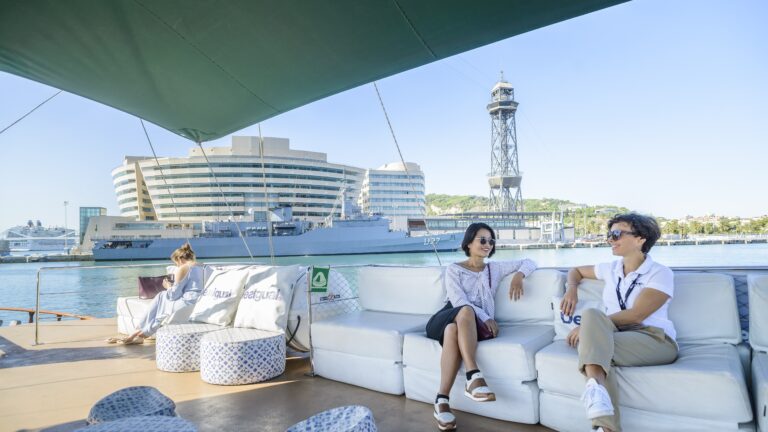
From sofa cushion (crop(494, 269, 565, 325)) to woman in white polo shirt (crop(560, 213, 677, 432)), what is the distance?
20 centimetres

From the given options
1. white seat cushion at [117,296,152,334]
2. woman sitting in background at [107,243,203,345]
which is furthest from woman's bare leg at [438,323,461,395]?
white seat cushion at [117,296,152,334]

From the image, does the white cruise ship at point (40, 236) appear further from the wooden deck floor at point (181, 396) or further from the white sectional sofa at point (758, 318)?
the white sectional sofa at point (758, 318)

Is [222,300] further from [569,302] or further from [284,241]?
[284,241]

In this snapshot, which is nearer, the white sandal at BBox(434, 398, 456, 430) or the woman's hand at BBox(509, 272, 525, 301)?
the white sandal at BBox(434, 398, 456, 430)

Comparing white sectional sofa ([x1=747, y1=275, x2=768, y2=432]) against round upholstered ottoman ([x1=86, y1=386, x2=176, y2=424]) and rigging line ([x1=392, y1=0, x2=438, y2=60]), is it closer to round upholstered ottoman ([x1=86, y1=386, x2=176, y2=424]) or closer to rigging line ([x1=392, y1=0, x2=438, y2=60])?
rigging line ([x1=392, y1=0, x2=438, y2=60])

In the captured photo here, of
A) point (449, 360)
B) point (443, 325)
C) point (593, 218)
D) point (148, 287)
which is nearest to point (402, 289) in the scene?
point (443, 325)

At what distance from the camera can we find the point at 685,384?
4.26 feet

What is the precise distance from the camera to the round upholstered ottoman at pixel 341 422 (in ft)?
3.26

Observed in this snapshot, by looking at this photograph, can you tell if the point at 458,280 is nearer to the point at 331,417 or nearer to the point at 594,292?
the point at 594,292

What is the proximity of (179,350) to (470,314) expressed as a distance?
A: 6.28 feet

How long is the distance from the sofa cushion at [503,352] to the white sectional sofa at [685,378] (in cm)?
6

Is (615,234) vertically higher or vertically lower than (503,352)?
higher

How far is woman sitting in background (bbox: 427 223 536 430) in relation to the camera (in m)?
1.62

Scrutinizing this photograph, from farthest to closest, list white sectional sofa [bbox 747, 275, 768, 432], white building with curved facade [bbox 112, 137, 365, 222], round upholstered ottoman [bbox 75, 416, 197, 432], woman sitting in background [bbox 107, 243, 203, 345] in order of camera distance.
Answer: white building with curved facade [bbox 112, 137, 365, 222]
woman sitting in background [bbox 107, 243, 203, 345]
white sectional sofa [bbox 747, 275, 768, 432]
round upholstered ottoman [bbox 75, 416, 197, 432]
